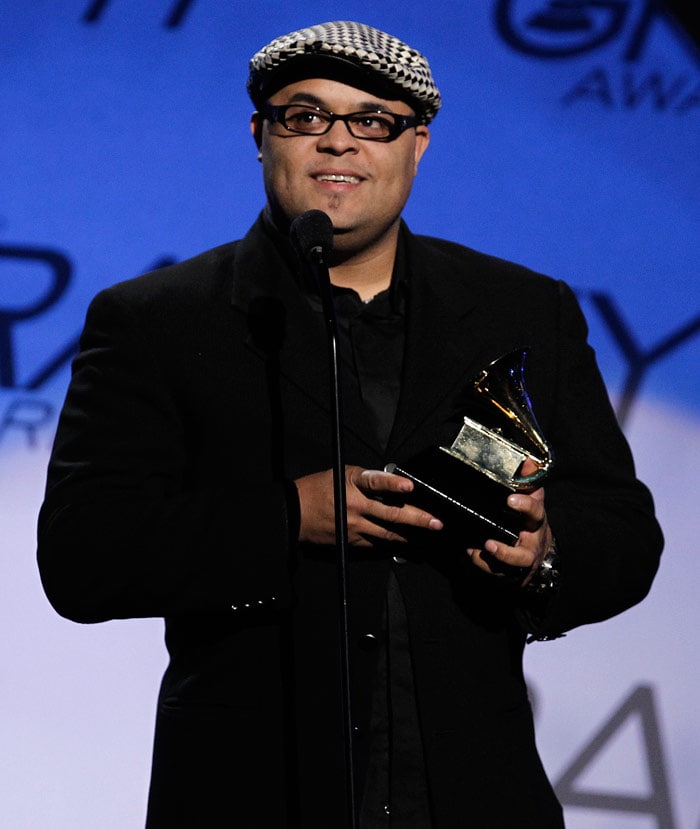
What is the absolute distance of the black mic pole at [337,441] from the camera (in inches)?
59.8

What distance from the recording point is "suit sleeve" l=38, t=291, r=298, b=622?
5.96 ft

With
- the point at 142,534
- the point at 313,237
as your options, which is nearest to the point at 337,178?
the point at 313,237

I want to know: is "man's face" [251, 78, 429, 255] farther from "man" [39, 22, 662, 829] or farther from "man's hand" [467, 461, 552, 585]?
"man's hand" [467, 461, 552, 585]

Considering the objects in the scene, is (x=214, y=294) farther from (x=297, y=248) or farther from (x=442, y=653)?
(x=442, y=653)

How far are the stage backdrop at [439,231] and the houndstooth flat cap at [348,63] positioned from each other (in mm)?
1058

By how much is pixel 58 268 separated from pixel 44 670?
0.90 meters

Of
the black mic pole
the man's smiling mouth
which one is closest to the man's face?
the man's smiling mouth

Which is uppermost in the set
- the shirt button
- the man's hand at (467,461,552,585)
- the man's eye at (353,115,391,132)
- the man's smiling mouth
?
the man's eye at (353,115,391,132)

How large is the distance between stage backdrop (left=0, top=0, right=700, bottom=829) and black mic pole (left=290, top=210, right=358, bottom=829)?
4.79 feet

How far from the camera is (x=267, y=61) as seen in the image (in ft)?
6.64

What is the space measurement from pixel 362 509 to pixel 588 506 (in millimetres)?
424

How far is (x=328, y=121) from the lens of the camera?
6.59 ft

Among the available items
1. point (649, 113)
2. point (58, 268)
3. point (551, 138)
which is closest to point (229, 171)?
point (58, 268)

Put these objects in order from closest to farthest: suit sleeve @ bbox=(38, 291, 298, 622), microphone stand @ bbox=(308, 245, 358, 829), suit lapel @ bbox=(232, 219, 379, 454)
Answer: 1. microphone stand @ bbox=(308, 245, 358, 829)
2. suit sleeve @ bbox=(38, 291, 298, 622)
3. suit lapel @ bbox=(232, 219, 379, 454)
